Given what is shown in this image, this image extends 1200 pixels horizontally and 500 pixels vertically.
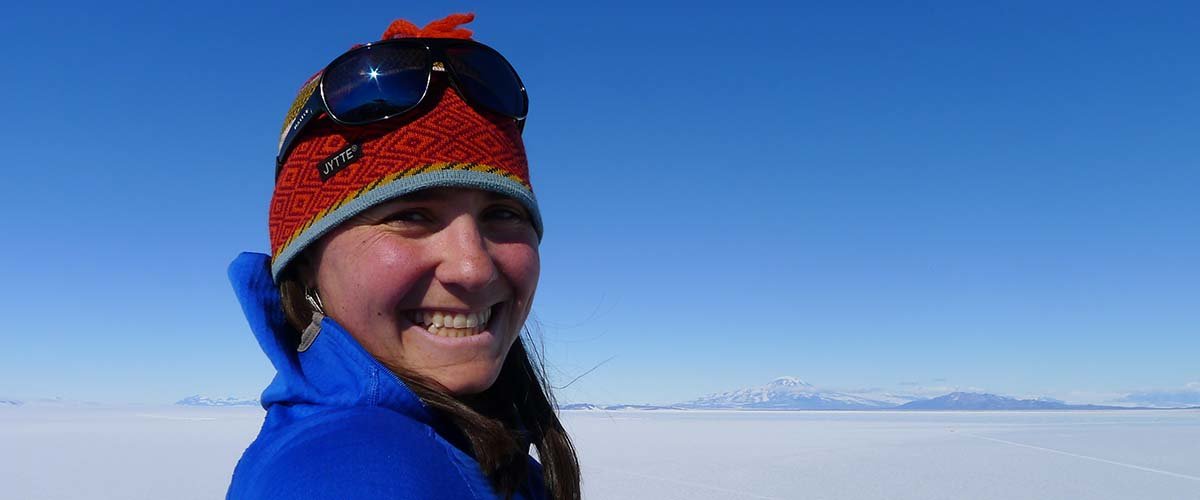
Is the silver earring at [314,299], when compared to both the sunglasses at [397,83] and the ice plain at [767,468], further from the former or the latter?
the ice plain at [767,468]

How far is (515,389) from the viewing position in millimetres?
1532

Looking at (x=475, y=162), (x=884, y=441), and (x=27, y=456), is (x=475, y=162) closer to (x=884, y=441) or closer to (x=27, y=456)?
(x=27, y=456)

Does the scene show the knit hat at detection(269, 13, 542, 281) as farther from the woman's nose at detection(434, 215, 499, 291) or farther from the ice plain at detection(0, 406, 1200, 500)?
the ice plain at detection(0, 406, 1200, 500)

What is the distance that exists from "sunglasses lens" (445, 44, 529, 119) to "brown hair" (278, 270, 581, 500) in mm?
419

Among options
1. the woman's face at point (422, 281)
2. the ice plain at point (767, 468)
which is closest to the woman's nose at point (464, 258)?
the woman's face at point (422, 281)

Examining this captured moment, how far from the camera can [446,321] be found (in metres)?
1.15

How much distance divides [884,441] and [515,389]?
19.7 meters

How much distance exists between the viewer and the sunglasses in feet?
3.88

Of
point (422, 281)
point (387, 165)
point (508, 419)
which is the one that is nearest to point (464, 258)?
point (422, 281)

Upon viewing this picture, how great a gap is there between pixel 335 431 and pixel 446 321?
0.31 metres

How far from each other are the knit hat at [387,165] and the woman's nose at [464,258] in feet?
0.21

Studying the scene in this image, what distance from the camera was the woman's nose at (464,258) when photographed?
3.63 feet

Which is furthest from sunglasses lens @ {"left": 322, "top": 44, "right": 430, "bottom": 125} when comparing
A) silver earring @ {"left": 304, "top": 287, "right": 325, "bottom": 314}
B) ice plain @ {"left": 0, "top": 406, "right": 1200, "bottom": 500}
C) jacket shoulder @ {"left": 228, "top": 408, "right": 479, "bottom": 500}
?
ice plain @ {"left": 0, "top": 406, "right": 1200, "bottom": 500}

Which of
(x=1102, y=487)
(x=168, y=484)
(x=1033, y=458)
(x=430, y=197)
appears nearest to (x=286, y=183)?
(x=430, y=197)
